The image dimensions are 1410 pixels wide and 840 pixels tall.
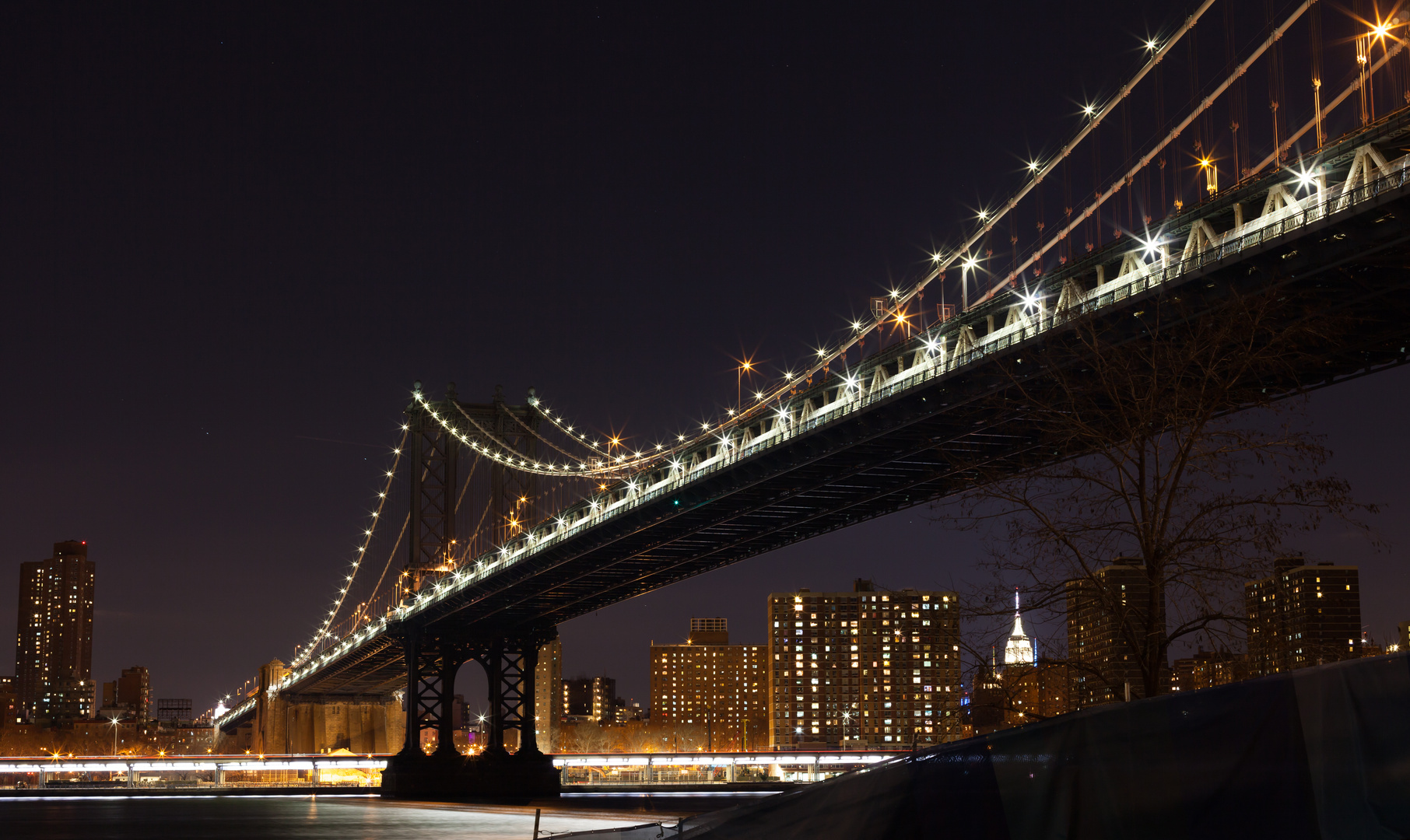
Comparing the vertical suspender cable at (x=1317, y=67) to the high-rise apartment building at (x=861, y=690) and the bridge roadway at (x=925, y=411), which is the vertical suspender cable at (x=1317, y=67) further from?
the high-rise apartment building at (x=861, y=690)

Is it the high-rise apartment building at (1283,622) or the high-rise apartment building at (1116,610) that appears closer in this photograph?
the high-rise apartment building at (1116,610)

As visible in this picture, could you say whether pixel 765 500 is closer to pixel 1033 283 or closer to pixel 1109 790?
pixel 1033 283

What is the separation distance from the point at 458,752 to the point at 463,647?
5756mm

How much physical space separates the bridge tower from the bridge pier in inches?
2.3

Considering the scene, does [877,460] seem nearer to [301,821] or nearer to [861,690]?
[301,821]

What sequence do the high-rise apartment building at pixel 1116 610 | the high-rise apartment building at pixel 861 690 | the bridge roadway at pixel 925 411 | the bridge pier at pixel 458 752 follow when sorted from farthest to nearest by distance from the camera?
the high-rise apartment building at pixel 861 690 < the bridge pier at pixel 458 752 < the bridge roadway at pixel 925 411 < the high-rise apartment building at pixel 1116 610

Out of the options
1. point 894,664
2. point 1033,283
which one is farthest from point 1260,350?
point 894,664

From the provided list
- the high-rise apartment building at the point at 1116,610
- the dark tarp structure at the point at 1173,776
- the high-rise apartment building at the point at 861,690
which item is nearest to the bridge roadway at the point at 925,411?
the high-rise apartment building at the point at 1116,610

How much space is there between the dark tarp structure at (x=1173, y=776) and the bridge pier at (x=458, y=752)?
200ft

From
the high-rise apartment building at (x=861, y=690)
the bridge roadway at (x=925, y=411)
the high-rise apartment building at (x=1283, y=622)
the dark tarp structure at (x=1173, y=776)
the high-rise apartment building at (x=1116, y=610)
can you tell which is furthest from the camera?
the high-rise apartment building at (x=861, y=690)

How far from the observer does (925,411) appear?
125 feet

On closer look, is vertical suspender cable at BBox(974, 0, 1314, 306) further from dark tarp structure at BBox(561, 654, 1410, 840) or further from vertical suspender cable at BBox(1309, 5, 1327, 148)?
dark tarp structure at BBox(561, 654, 1410, 840)

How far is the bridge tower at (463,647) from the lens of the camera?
242ft

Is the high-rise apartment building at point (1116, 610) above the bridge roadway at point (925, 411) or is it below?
below
